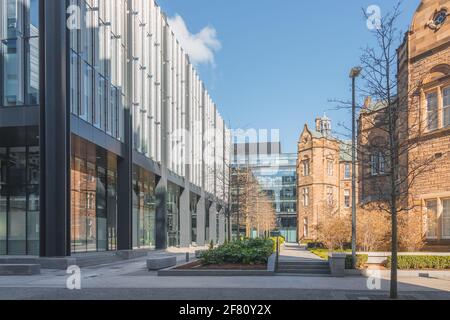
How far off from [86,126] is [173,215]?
79.9ft

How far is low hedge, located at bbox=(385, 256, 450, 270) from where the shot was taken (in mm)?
20406

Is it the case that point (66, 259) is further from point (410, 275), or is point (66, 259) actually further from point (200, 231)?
→ point (200, 231)

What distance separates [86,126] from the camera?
2781cm

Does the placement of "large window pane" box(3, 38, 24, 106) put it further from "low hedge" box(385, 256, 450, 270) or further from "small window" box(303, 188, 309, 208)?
"small window" box(303, 188, 309, 208)

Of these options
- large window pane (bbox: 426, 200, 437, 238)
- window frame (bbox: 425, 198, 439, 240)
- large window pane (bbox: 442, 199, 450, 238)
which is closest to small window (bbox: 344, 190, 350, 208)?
window frame (bbox: 425, 198, 439, 240)

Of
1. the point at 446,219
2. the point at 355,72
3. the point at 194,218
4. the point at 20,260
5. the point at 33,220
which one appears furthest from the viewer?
the point at 194,218

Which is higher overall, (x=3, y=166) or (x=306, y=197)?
(x=3, y=166)

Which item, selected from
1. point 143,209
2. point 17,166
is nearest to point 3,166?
point 17,166

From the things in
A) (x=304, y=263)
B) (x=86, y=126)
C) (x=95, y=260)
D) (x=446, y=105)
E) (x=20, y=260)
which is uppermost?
(x=446, y=105)

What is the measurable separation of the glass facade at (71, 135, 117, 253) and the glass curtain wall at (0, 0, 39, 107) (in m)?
3.53

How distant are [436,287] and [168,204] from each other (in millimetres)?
34652

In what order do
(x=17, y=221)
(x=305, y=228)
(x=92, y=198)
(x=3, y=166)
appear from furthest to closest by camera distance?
(x=305, y=228) < (x=92, y=198) < (x=3, y=166) < (x=17, y=221)

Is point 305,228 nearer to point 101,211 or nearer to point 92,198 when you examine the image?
point 101,211

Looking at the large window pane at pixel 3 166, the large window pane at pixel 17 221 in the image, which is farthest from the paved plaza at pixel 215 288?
the large window pane at pixel 3 166
